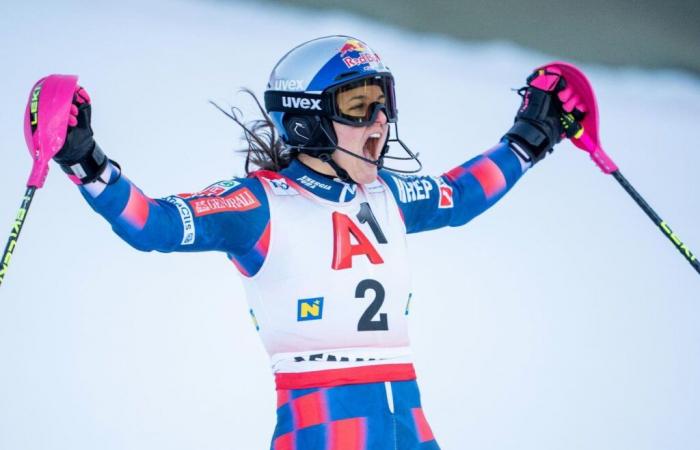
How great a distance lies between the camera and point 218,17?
5008 millimetres

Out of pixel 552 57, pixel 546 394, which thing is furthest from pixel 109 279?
pixel 552 57

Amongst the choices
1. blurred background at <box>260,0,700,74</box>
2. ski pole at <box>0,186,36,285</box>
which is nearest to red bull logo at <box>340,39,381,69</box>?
ski pole at <box>0,186,36,285</box>

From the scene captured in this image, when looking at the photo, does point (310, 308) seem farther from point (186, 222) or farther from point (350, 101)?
point (350, 101)

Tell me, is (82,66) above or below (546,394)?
above

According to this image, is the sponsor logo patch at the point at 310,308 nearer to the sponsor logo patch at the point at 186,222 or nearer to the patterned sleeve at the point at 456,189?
the sponsor logo patch at the point at 186,222

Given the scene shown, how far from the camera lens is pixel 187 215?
114 inches

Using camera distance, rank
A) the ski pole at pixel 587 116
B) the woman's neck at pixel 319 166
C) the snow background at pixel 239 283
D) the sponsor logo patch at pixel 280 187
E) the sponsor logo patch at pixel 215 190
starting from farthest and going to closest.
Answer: the snow background at pixel 239 283 < the ski pole at pixel 587 116 < the woman's neck at pixel 319 166 < the sponsor logo patch at pixel 280 187 < the sponsor logo patch at pixel 215 190

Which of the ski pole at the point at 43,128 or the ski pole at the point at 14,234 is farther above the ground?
the ski pole at the point at 43,128

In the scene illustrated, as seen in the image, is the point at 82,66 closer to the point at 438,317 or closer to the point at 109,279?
the point at 109,279

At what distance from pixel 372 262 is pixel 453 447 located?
1380mm

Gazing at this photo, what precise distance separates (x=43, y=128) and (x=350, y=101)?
974 mm

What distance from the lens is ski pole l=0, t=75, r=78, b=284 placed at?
2570 mm

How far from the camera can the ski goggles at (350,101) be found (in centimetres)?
319

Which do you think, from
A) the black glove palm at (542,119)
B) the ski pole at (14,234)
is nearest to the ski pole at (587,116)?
the black glove palm at (542,119)
